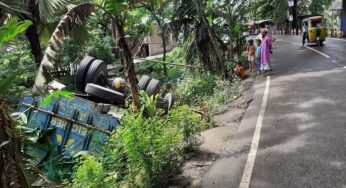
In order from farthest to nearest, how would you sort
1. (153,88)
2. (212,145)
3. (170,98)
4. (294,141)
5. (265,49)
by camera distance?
(265,49)
(153,88)
(170,98)
(212,145)
(294,141)

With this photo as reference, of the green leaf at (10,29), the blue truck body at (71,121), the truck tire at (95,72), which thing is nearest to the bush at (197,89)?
the truck tire at (95,72)

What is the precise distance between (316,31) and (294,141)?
20.8 m

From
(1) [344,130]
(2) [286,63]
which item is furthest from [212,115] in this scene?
(2) [286,63]

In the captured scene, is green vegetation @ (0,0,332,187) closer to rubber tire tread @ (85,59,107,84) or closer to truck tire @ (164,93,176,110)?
truck tire @ (164,93,176,110)

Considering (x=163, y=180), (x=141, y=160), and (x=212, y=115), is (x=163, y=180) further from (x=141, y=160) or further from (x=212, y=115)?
(x=212, y=115)

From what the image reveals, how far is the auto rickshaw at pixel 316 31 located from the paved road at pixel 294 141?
47.2 ft

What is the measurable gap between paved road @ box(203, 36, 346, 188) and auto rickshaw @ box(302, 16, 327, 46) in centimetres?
1439

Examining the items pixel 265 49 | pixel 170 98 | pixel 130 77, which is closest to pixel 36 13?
pixel 130 77

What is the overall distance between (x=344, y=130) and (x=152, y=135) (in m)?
3.64

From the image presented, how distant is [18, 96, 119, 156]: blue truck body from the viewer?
9.87 m

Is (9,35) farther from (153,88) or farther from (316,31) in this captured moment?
(316,31)

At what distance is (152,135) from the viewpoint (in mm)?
6484

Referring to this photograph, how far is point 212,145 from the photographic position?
7.89 meters

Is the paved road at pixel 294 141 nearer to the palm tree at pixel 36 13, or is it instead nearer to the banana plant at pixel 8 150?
the banana plant at pixel 8 150
